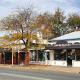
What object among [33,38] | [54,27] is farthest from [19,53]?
[54,27]

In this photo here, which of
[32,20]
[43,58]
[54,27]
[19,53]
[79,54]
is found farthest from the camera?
[54,27]

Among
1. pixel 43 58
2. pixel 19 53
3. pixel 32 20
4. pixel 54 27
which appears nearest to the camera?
pixel 32 20

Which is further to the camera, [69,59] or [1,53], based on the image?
[1,53]

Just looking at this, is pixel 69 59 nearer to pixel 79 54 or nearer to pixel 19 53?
pixel 79 54

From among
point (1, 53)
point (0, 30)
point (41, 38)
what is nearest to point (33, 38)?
point (41, 38)

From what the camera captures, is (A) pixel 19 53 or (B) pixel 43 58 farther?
(A) pixel 19 53

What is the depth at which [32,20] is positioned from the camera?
169ft

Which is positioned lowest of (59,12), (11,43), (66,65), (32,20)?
(66,65)

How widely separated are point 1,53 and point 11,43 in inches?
457

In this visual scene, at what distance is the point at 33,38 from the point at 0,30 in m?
5.42

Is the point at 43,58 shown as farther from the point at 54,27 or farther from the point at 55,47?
the point at 54,27

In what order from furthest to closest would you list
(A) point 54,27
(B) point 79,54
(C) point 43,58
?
(A) point 54,27, (C) point 43,58, (B) point 79,54

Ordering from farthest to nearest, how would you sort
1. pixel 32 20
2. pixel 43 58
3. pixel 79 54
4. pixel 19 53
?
1. pixel 19 53
2. pixel 43 58
3. pixel 32 20
4. pixel 79 54

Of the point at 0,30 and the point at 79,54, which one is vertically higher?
the point at 0,30
